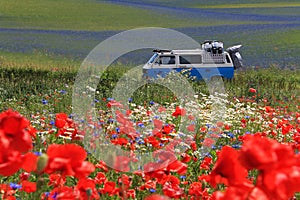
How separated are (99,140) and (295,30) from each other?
2870 cm

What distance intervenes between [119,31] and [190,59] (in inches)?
659

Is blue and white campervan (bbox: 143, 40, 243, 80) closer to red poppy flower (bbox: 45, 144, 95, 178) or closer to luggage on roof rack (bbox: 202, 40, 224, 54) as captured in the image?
luggage on roof rack (bbox: 202, 40, 224, 54)

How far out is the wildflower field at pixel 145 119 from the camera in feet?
5.68

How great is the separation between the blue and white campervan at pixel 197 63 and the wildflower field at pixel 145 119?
49 centimetres

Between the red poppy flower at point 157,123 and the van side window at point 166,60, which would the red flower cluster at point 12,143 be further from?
the van side window at point 166,60

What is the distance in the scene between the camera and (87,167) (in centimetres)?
179

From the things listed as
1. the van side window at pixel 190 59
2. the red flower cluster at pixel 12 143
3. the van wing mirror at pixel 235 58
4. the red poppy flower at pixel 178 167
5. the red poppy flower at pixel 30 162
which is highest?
the red flower cluster at pixel 12 143

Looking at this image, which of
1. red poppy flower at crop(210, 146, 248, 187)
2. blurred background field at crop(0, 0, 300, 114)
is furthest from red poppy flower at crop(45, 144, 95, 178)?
blurred background field at crop(0, 0, 300, 114)

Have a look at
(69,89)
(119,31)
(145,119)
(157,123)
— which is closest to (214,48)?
(69,89)

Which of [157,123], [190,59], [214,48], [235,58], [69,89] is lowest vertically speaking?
[235,58]

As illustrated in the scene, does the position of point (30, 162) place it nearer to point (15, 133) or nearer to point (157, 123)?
point (15, 133)

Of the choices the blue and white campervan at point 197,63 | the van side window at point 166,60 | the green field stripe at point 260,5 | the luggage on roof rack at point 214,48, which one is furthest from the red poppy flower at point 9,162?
the green field stripe at point 260,5

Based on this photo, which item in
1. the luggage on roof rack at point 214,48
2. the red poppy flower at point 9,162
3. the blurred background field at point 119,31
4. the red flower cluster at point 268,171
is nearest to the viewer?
the red flower cluster at point 268,171

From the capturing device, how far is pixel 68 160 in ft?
5.73
